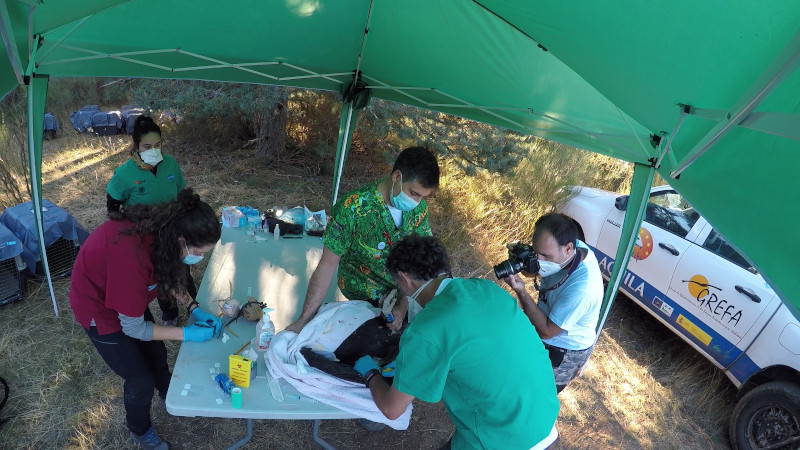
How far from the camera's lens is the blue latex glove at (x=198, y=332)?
7.07 ft

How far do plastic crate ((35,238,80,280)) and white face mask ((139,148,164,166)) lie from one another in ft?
5.48

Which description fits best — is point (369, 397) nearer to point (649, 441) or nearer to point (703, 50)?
A: point (703, 50)

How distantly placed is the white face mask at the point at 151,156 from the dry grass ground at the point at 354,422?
1520 mm

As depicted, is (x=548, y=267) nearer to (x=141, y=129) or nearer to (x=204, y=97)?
(x=141, y=129)

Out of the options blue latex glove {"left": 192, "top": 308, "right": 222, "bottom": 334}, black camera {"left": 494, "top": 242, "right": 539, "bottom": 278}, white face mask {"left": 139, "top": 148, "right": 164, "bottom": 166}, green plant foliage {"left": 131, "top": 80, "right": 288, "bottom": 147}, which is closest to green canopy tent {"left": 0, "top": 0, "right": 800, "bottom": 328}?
white face mask {"left": 139, "top": 148, "right": 164, "bottom": 166}

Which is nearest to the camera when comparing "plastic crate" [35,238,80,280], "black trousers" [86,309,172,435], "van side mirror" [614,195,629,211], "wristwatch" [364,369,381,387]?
"wristwatch" [364,369,381,387]

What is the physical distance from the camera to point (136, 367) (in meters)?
2.16

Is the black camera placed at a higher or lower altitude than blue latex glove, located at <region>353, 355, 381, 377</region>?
higher

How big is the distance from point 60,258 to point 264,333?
295cm

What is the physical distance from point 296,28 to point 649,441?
4247 millimetres

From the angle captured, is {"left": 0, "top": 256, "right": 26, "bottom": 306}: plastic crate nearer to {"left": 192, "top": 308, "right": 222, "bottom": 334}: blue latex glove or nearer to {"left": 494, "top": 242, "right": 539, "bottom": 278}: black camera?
{"left": 192, "top": 308, "right": 222, "bottom": 334}: blue latex glove

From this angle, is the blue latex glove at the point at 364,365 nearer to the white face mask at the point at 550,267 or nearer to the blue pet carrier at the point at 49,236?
the white face mask at the point at 550,267

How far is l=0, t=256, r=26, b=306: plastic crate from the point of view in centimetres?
353

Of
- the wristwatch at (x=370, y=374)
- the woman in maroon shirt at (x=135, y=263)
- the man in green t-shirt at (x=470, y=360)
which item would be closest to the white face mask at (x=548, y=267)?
the man in green t-shirt at (x=470, y=360)
